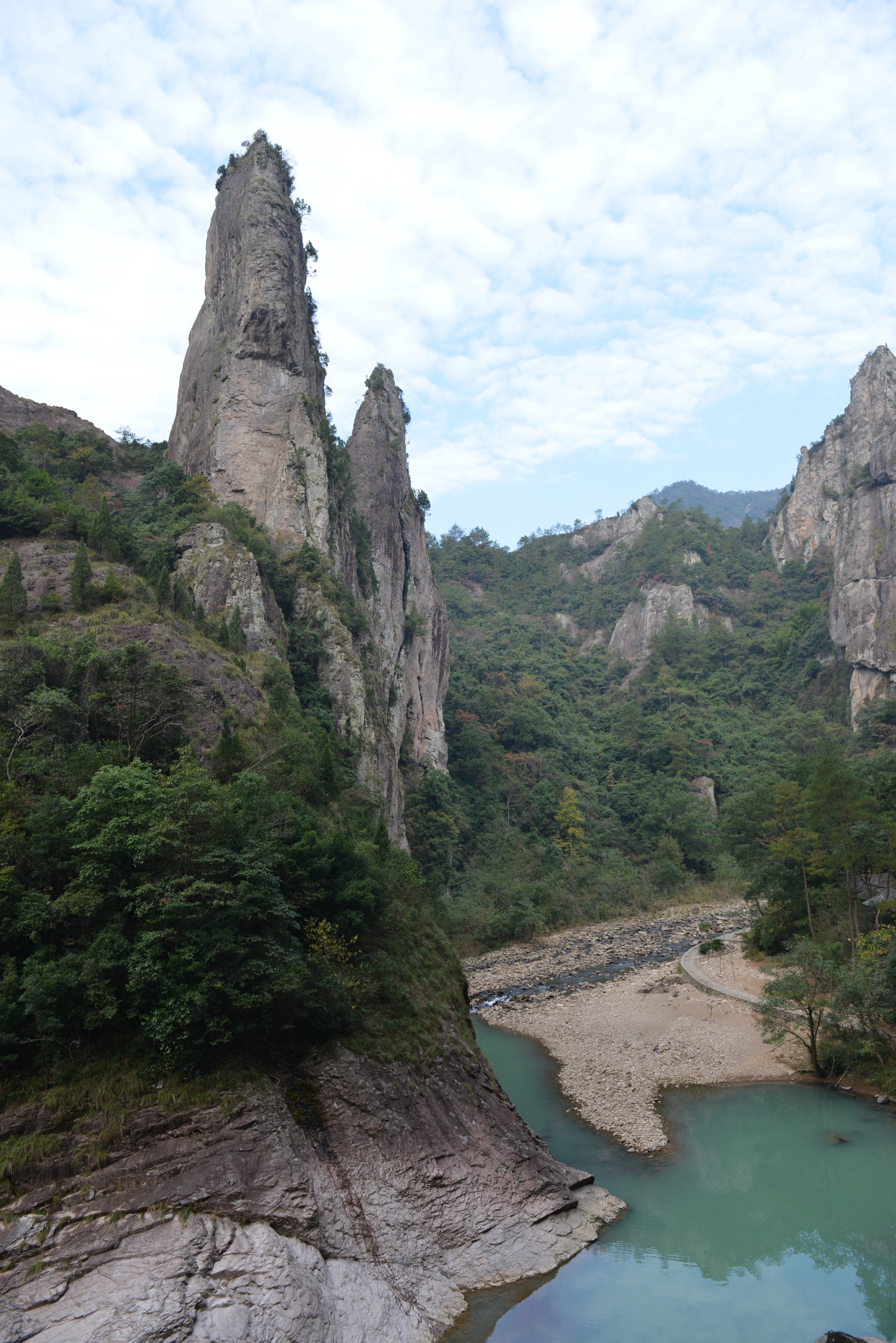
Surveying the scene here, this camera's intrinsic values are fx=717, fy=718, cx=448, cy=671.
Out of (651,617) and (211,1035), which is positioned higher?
(651,617)

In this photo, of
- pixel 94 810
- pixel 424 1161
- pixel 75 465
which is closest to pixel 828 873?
pixel 424 1161

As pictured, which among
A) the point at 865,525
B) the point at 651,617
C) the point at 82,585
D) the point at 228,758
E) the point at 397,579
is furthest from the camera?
the point at 651,617

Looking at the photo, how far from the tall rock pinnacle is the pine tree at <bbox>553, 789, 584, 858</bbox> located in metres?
28.8

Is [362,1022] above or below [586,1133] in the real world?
above

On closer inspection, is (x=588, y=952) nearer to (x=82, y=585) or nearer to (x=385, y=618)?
(x=385, y=618)

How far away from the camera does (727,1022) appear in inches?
909

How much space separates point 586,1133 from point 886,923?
522 inches

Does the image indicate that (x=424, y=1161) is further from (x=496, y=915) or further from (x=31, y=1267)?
(x=496, y=915)

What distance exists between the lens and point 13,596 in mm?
19406

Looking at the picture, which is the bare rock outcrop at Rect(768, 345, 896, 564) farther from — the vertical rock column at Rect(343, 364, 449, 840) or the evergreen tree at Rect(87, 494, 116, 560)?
the evergreen tree at Rect(87, 494, 116, 560)

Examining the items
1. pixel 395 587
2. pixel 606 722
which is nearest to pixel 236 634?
pixel 395 587

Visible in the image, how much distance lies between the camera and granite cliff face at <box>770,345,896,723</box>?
192 ft

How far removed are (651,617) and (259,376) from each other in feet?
Answer: 205

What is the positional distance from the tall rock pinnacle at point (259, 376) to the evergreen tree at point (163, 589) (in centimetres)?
1164
